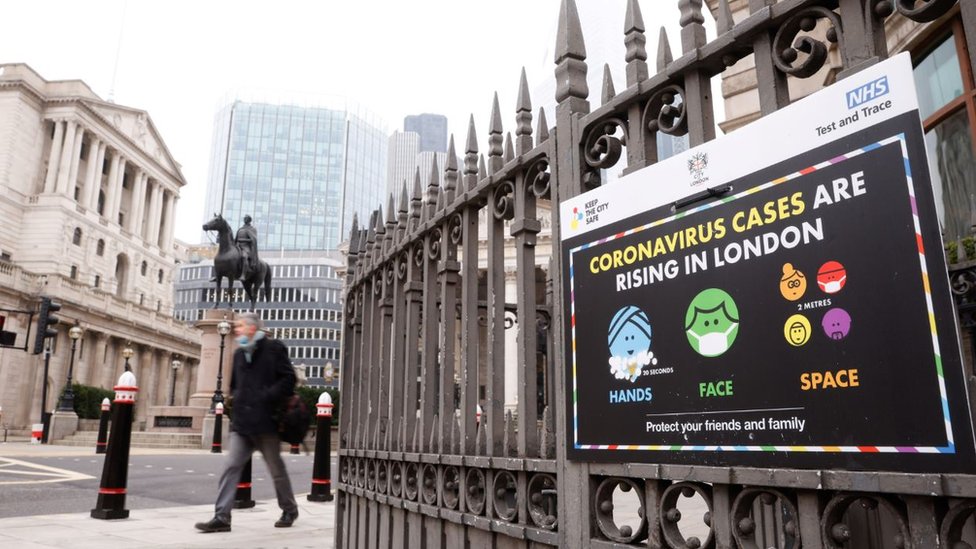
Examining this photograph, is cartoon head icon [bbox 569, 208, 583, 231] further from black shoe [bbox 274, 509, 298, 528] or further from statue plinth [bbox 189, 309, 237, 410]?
statue plinth [bbox 189, 309, 237, 410]

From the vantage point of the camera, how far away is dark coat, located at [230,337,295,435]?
19.8ft

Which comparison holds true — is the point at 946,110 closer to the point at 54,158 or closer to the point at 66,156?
the point at 66,156

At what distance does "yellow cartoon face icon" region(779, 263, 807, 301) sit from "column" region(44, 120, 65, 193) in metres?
70.5

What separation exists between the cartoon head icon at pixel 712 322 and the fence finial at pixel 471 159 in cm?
166

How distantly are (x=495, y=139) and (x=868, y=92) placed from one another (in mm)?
1977

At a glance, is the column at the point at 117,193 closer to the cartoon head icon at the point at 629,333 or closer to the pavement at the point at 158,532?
the pavement at the point at 158,532

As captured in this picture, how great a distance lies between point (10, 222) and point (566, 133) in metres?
68.7

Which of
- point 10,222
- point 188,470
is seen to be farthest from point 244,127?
point 188,470

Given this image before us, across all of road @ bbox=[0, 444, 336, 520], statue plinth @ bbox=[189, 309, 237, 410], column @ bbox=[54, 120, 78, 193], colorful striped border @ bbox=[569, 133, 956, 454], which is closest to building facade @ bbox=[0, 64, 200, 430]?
column @ bbox=[54, 120, 78, 193]

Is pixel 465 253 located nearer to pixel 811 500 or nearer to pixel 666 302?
pixel 666 302

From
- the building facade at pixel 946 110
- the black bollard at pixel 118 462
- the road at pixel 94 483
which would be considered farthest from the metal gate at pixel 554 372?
the road at pixel 94 483

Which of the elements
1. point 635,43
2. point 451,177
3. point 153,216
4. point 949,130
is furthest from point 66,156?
point 635,43

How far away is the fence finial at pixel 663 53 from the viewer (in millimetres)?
2628

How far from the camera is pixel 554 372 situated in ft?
9.97
